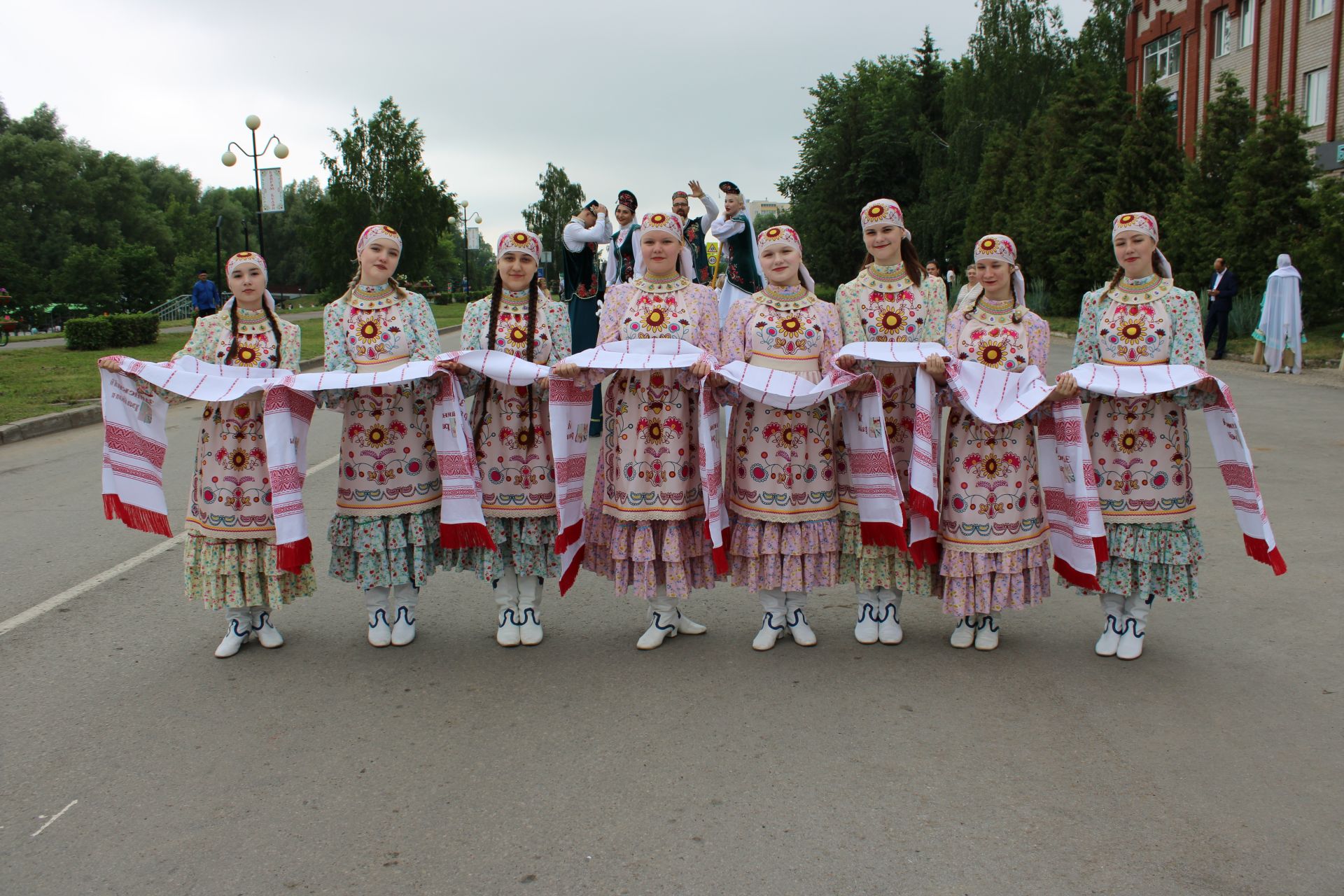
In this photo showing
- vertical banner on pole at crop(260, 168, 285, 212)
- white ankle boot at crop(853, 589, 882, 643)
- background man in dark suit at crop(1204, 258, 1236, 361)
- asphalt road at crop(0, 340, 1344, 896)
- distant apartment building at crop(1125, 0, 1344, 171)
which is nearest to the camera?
asphalt road at crop(0, 340, 1344, 896)

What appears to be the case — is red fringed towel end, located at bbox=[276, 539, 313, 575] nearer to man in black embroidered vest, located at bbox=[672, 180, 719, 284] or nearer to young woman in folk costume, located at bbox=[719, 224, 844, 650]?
young woman in folk costume, located at bbox=[719, 224, 844, 650]

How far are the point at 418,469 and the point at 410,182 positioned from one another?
61.6 metres

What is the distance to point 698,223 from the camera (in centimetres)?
1012

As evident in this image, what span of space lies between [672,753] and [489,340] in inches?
88.9

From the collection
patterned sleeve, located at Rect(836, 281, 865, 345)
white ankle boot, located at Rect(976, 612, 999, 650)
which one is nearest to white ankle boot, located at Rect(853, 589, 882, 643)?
white ankle boot, located at Rect(976, 612, 999, 650)

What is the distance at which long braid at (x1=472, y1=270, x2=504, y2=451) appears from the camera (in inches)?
204

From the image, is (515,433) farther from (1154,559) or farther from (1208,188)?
(1208,188)

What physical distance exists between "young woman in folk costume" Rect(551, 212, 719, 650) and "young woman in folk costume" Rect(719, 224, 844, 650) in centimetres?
21

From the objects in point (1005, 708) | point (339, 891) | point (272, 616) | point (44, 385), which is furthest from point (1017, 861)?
point (44, 385)

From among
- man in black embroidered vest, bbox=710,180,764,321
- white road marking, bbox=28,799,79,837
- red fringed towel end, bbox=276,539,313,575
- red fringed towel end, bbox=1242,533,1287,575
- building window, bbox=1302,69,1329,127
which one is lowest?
white road marking, bbox=28,799,79,837

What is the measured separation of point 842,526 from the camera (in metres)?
5.12

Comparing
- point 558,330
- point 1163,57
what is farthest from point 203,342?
point 1163,57

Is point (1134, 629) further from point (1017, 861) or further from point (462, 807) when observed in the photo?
point (462, 807)

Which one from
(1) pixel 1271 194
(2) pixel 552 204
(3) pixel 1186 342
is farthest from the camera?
(2) pixel 552 204
